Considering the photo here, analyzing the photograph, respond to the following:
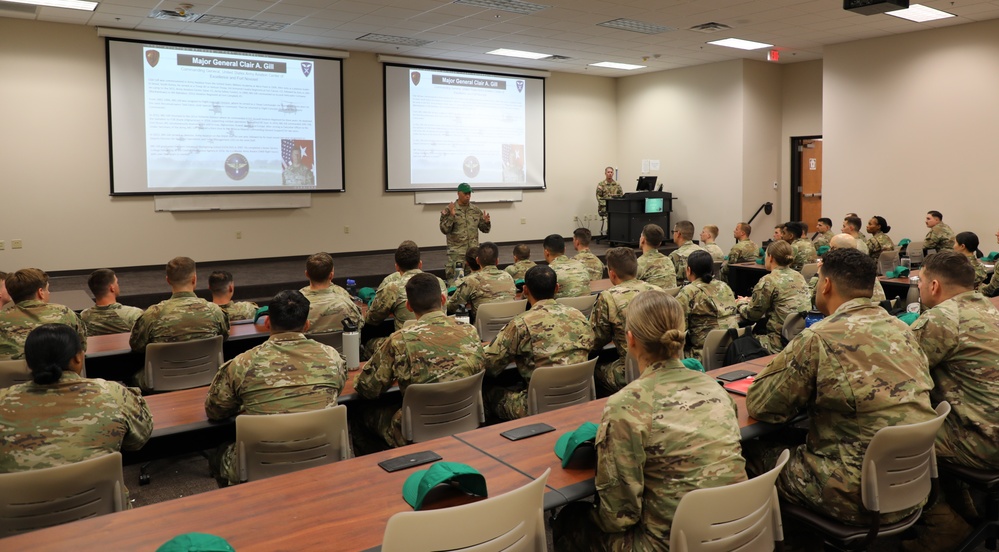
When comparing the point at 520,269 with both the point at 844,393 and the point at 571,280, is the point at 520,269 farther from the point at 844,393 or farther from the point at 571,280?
the point at 844,393

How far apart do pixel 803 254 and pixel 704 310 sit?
14.5ft

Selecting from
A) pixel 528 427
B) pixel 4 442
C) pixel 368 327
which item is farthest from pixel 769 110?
pixel 4 442

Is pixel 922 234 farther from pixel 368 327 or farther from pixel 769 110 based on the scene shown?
pixel 368 327

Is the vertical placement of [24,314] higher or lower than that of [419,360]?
higher

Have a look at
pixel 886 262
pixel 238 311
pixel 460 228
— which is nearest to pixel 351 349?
pixel 238 311

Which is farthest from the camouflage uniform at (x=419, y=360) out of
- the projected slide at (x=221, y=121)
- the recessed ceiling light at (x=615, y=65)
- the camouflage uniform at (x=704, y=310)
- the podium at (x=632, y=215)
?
the recessed ceiling light at (x=615, y=65)

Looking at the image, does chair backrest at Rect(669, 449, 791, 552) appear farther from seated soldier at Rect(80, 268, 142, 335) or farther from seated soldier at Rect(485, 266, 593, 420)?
seated soldier at Rect(80, 268, 142, 335)

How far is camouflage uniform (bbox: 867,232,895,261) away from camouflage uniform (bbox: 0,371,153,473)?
9351mm

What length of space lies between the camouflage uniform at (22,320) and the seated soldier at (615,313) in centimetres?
287

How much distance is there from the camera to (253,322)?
518 centimetres

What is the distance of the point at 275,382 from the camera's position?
115 inches

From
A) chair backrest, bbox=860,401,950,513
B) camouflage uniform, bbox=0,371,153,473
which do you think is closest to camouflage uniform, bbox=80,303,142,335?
camouflage uniform, bbox=0,371,153,473

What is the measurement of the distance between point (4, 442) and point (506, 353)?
7.06 ft

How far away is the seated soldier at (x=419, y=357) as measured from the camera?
330cm
